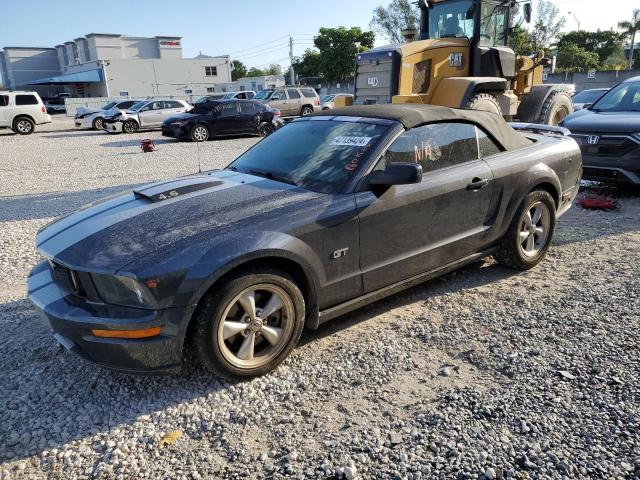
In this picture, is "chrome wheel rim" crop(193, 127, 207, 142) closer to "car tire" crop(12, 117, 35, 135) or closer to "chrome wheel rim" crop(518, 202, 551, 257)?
"car tire" crop(12, 117, 35, 135)

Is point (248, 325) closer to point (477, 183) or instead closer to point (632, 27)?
point (477, 183)

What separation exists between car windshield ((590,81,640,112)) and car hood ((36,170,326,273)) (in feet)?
23.4

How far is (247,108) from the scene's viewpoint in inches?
772

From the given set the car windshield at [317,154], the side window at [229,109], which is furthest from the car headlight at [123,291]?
the side window at [229,109]

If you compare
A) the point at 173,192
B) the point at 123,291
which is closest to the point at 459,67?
the point at 173,192

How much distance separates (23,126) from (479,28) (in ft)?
71.9

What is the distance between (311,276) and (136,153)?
13710 mm

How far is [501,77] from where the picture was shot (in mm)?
9703

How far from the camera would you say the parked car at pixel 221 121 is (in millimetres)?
18406

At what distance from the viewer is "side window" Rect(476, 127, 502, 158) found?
169 inches

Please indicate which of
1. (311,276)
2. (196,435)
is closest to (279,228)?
(311,276)

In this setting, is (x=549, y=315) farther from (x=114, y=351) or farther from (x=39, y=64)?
(x=39, y=64)

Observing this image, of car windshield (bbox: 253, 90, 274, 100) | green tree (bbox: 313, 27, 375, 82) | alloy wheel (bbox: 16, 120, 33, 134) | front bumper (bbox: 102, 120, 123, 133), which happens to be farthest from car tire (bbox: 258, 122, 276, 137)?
green tree (bbox: 313, 27, 375, 82)

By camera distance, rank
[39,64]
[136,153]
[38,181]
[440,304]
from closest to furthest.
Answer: [440,304], [38,181], [136,153], [39,64]
